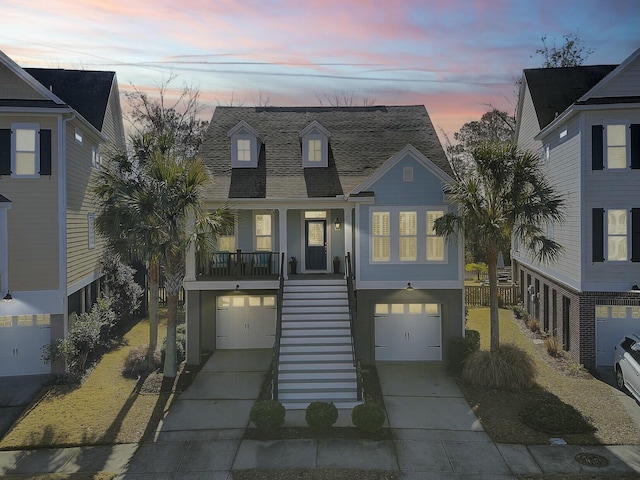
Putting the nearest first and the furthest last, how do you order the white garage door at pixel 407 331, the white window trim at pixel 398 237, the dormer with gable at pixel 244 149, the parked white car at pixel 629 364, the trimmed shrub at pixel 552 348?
1. the parked white car at pixel 629 364
2. the white window trim at pixel 398 237
3. the white garage door at pixel 407 331
4. the trimmed shrub at pixel 552 348
5. the dormer with gable at pixel 244 149

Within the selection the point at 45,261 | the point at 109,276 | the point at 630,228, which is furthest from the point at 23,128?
the point at 630,228

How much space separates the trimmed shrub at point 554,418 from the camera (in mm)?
12297

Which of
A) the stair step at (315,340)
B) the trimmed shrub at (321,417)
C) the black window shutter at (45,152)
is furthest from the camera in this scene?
the black window shutter at (45,152)

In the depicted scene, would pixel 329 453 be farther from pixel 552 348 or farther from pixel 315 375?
pixel 552 348

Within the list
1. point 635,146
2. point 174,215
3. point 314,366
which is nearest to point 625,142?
point 635,146

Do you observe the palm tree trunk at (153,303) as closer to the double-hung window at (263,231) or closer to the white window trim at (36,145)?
the double-hung window at (263,231)

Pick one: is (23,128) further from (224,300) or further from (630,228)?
(630,228)

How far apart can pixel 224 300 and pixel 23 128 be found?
9.03 meters

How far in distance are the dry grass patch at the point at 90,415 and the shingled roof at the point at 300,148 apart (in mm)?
7501

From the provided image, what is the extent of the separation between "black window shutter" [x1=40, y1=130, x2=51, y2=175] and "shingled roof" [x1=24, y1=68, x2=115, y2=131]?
5.86 metres

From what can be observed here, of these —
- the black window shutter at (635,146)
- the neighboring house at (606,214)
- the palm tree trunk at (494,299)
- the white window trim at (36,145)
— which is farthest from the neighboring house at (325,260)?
the black window shutter at (635,146)

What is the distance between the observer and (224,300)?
1983 cm

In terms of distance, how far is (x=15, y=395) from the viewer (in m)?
14.8

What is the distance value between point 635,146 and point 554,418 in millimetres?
9767
